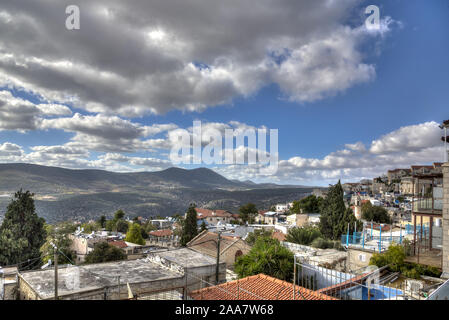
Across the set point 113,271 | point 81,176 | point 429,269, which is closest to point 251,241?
point 113,271

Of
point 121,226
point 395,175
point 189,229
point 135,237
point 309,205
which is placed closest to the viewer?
point 189,229

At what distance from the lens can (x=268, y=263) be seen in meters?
12.4

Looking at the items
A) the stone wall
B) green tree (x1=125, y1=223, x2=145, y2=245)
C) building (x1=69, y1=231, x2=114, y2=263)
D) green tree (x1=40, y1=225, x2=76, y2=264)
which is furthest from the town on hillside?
green tree (x1=125, y1=223, x2=145, y2=245)

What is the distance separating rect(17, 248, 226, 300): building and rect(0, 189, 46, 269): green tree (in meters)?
11.0

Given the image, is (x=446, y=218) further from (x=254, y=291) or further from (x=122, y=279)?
(x=122, y=279)

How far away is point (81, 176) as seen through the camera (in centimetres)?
14300

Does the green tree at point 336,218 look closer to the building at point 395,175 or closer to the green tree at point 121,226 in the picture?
the green tree at point 121,226

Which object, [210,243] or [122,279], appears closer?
[122,279]

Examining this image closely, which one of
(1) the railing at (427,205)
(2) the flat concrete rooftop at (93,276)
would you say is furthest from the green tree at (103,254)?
(1) the railing at (427,205)

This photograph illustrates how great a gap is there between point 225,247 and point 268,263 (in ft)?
25.9

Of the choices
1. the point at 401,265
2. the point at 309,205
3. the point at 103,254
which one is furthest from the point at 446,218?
the point at 309,205
